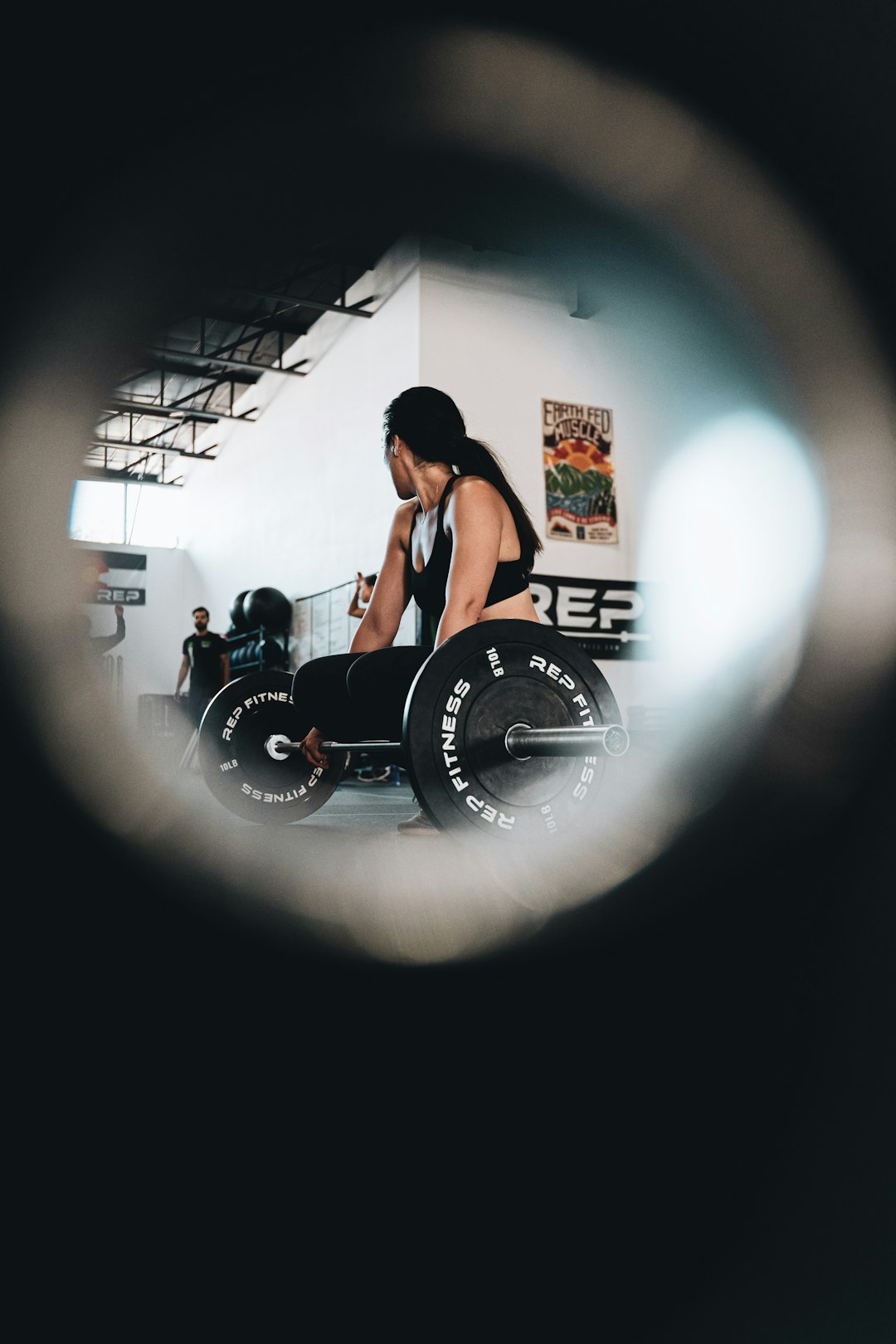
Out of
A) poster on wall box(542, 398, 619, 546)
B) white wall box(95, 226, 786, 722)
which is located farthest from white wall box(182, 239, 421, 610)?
poster on wall box(542, 398, 619, 546)

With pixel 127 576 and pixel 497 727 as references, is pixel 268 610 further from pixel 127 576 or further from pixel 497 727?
pixel 497 727

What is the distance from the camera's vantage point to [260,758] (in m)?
1.37

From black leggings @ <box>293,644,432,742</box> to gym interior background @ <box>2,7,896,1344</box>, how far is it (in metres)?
0.31

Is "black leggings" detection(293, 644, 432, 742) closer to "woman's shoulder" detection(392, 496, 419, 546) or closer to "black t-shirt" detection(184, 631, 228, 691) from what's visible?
"woman's shoulder" detection(392, 496, 419, 546)

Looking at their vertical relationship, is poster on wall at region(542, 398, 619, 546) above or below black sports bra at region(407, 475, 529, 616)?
above

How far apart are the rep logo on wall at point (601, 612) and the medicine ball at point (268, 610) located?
1702mm

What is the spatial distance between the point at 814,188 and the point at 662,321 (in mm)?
3429

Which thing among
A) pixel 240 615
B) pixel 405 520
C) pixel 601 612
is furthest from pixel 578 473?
pixel 405 520

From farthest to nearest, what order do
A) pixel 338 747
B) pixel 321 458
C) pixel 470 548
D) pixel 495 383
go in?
1. pixel 321 458
2. pixel 495 383
3. pixel 338 747
4. pixel 470 548

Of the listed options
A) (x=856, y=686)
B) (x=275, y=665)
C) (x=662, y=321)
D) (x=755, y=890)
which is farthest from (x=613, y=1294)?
(x=275, y=665)

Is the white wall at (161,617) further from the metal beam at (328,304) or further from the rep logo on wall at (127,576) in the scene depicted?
Answer: the metal beam at (328,304)

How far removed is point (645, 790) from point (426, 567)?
1.62ft

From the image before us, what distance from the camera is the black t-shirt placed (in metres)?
4.32

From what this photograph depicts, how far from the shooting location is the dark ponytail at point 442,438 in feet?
3.59
